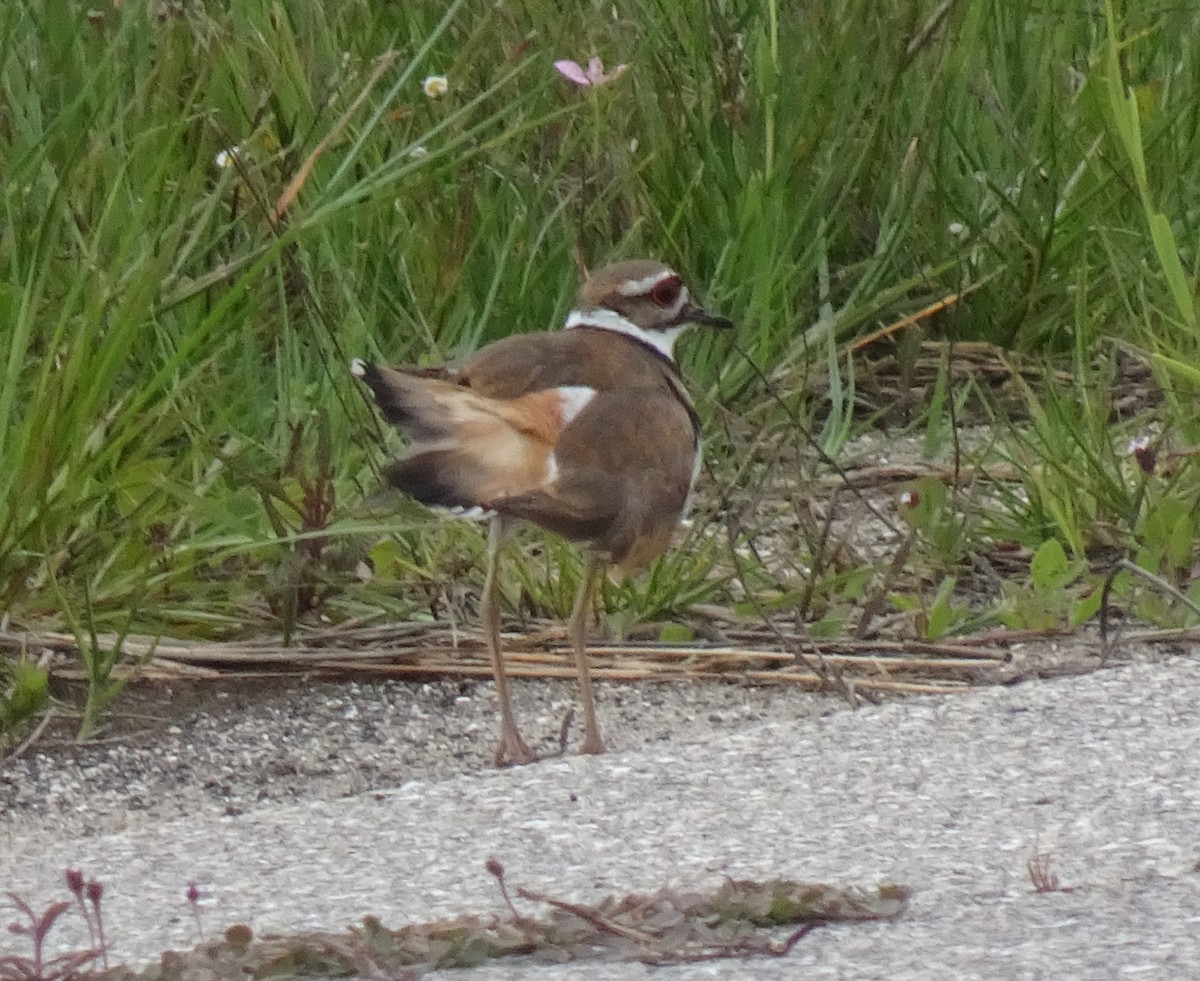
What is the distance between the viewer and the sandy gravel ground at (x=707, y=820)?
2748 millimetres

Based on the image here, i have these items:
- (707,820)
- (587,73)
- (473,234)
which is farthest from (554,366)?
(473,234)

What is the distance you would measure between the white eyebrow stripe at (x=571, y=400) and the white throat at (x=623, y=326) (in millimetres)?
560

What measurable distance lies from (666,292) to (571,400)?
2.27ft

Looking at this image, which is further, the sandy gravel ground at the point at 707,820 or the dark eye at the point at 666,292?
the dark eye at the point at 666,292

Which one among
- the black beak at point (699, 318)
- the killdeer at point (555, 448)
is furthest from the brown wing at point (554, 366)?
the black beak at point (699, 318)

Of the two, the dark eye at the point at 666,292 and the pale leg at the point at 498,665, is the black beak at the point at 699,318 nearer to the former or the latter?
the dark eye at the point at 666,292

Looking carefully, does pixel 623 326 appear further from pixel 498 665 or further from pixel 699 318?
pixel 498 665

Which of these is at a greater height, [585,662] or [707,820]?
[707,820]

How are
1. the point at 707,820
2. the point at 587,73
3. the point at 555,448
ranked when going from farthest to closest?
1. the point at 587,73
2. the point at 555,448
3. the point at 707,820

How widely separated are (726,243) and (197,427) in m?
1.65

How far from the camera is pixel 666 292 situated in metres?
4.74

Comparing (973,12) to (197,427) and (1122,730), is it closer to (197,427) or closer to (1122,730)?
(197,427)

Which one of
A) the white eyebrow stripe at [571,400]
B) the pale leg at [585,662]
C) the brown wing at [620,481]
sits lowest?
the pale leg at [585,662]

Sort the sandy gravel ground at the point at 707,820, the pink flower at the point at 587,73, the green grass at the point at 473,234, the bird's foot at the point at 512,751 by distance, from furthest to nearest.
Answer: the pink flower at the point at 587,73 → the green grass at the point at 473,234 → the bird's foot at the point at 512,751 → the sandy gravel ground at the point at 707,820
